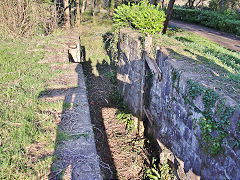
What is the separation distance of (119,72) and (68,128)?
166 inches

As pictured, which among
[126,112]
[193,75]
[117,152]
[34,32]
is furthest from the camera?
[34,32]

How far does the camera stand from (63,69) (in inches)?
226

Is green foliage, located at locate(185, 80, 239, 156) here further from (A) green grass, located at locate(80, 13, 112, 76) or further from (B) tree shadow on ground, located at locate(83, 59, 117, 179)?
(A) green grass, located at locate(80, 13, 112, 76)

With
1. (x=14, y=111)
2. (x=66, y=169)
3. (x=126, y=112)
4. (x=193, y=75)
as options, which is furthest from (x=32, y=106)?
(x=126, y=112)

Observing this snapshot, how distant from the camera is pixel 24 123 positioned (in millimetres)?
3311

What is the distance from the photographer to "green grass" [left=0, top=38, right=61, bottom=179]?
8.73 ft

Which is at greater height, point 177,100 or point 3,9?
point 3,9

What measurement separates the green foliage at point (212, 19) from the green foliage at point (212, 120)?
11.2m

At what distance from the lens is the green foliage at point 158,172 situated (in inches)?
175

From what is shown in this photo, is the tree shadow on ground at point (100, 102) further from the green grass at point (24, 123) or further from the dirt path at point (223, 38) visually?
the dirt path at point (223, 38)

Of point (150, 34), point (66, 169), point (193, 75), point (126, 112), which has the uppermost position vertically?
point (150, 34)

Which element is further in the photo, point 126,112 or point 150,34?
point 126,112

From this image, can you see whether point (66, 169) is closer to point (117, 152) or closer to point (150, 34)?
point (117, 152)

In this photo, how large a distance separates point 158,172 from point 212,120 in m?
2.25
